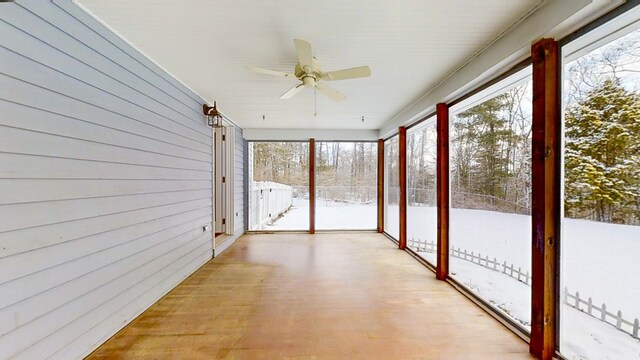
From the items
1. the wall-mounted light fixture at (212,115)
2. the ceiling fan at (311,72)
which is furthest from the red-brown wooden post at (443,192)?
the wall-mounted light fixture at (212,115)

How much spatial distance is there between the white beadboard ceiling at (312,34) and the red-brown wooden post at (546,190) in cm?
44

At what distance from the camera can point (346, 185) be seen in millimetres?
7734

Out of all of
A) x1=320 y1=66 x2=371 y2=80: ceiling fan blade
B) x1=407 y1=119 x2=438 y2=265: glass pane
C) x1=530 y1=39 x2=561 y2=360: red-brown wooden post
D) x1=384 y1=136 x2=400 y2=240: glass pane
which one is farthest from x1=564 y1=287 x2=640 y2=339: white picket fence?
x1=384 y1=136 x2=400 y2=240: glass pane

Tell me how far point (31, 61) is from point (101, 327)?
1.90 metres

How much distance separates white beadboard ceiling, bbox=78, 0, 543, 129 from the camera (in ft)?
5.77

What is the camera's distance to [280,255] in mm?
4273

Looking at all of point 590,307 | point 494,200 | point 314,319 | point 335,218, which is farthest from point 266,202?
point 590,307

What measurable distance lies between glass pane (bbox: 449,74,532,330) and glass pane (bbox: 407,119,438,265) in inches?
34.3

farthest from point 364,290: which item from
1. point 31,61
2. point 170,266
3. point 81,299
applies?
point 31,61

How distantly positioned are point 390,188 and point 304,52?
4.44 metres

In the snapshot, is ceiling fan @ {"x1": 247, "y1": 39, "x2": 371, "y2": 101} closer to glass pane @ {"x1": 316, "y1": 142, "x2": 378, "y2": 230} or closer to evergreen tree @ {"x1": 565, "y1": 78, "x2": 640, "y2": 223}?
evergreen tree @ {"x1": 565, "y1": 78, "x2": 640, "y2": 223}

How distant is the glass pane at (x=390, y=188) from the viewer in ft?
18.6

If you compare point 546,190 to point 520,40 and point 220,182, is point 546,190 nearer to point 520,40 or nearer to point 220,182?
point 520,40

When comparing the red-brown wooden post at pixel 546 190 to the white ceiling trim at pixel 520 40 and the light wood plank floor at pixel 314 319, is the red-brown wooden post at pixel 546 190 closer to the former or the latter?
the white ceiling trim at pixel 520 40
